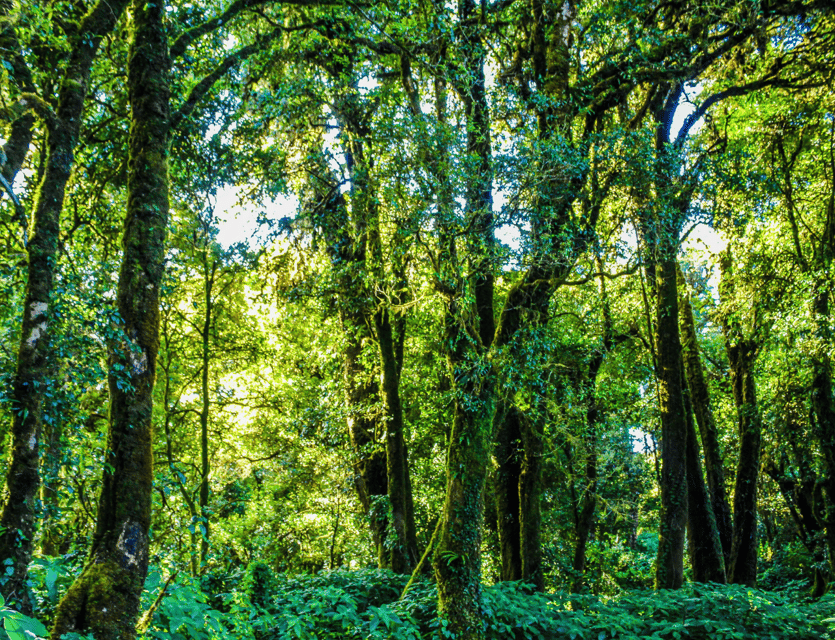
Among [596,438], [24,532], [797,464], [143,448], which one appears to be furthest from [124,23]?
[797,464]

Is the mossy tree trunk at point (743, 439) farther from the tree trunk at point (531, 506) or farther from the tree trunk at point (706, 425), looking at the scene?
the tree trunk at point (531, 506)

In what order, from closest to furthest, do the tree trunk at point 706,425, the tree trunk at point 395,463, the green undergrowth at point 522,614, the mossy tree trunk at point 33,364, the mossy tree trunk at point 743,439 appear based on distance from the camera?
1. the mossy tree trunk at point 33,364
2. the green undergrowth at point 522,614
3. the tree trunk at point 395,463
4. the mossy tree trunk at point 743,439
5. the tree trunk at point 706,425

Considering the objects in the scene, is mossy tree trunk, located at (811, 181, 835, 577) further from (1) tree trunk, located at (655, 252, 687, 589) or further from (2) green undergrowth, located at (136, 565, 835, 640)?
(2) green undergrowth, located at (136, 565, 835, 640)

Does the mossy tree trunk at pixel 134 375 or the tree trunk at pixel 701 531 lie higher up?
the mossy tree trunk at pixel 134 375

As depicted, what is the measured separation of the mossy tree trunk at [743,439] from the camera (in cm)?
1141

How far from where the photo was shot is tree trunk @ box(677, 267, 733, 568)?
12.1 meters

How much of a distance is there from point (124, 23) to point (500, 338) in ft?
23.2

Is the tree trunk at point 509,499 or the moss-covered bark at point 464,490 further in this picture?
the tree trunk at point 509,499

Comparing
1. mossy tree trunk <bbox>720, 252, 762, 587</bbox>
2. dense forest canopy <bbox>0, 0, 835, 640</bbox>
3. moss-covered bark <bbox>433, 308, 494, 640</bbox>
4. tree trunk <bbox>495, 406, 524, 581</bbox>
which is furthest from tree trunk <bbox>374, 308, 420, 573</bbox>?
mossy tree trunk <bbox>720, 252, 762, 587</bbox>

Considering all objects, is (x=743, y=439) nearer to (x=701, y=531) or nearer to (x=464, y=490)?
(x=701, y=531)

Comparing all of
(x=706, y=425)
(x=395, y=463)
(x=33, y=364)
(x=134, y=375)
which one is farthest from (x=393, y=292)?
(x=706, y=425)

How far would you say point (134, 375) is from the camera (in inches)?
180

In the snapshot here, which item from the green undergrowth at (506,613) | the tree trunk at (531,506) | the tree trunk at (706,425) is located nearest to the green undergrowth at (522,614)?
the green undergrowth at (506,613)

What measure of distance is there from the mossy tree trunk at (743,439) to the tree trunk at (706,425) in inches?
15.8
